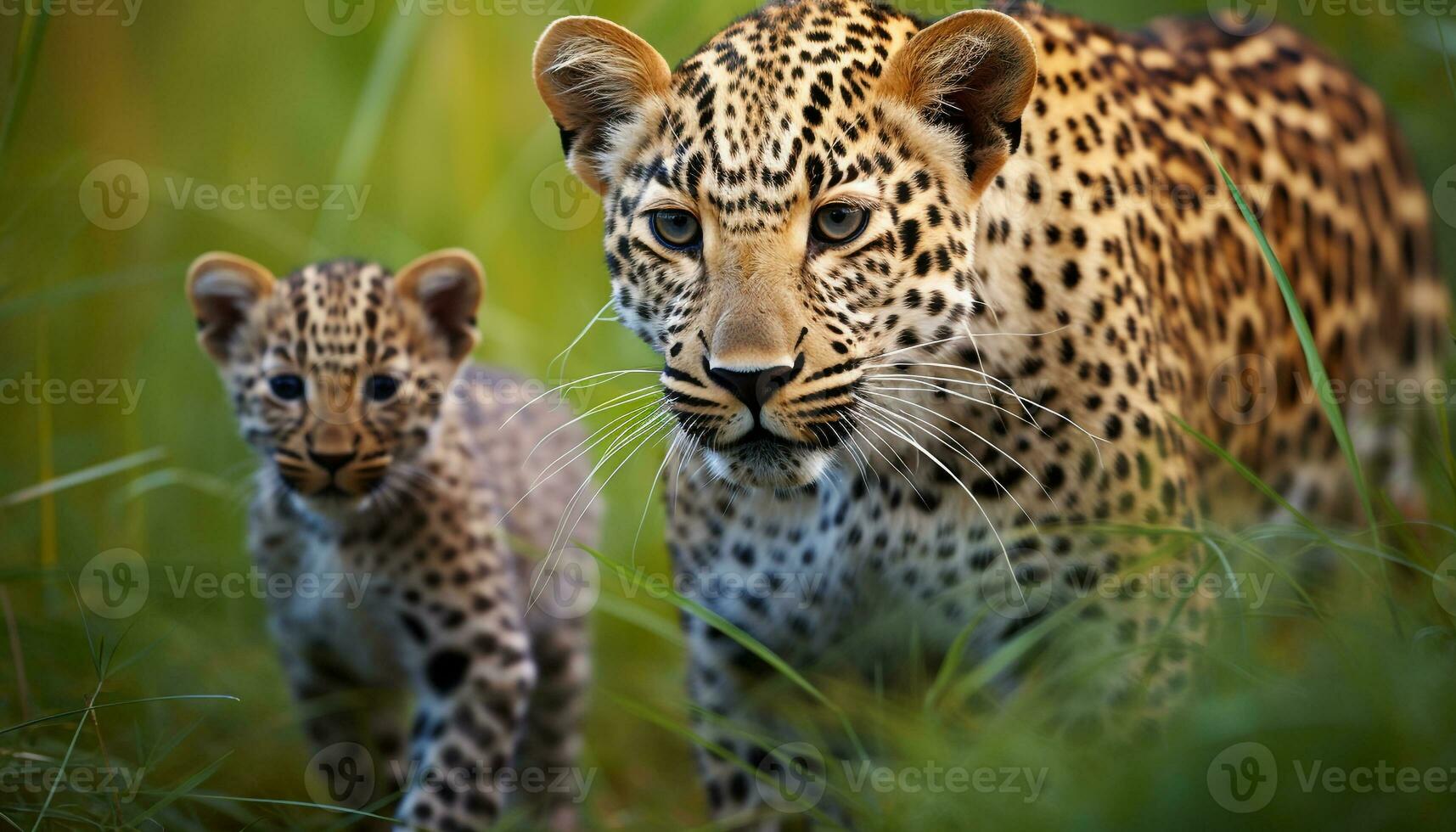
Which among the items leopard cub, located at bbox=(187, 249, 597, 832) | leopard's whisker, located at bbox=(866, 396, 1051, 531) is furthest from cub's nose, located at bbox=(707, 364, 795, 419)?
leopard cub, located at bbox=(187, 249, 597, 832)

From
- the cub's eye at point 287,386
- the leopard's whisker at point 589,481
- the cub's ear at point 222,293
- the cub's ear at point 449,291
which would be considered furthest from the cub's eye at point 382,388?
the leopard's whisker at point 589,481

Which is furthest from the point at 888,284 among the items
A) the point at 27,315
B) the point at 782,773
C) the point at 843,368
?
the point at 27,315

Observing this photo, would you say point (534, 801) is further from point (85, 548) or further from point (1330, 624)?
point (1330, 624)

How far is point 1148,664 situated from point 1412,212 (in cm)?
415

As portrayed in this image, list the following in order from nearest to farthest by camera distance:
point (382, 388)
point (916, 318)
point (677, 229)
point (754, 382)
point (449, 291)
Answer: point (754, 382)
point (916, 318)
point (677, 229)
point (382, 388)
point (449, 291)

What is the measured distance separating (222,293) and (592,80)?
227cm

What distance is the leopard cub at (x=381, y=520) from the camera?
5762mm

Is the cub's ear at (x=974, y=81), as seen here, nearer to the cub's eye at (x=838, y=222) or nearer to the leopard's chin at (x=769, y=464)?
the cub's eye at (x=838, y=222)

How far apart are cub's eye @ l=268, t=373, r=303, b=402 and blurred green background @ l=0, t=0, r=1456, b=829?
2.42ft

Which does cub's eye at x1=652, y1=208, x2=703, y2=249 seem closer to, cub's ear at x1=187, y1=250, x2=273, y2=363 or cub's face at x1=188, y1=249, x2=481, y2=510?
cub's face at x1=188, y1=249, x2=481, y2=510

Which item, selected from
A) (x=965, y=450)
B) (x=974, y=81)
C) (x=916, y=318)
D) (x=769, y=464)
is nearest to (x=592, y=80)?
(x=974, y=81)

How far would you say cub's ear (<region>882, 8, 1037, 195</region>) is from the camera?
14.3ft

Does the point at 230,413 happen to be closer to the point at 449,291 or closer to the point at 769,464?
the point at 449,291

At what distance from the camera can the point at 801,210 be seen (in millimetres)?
4316
